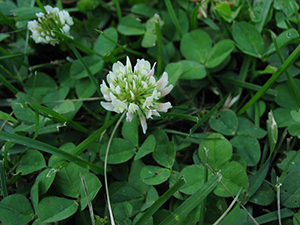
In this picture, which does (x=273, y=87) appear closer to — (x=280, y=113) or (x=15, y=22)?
(x=280, y=113)

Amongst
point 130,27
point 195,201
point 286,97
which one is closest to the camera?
point 195,201

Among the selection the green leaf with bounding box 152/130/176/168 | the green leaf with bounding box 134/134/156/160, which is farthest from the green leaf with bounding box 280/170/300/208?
the green leaf with bounding box 134/134/156/160

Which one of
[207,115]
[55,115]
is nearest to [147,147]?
[207,115]

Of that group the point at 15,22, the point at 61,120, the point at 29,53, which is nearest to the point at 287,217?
the point at 61,120

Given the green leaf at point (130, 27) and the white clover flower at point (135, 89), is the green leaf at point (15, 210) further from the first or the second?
the green leaf at point (130, 27)

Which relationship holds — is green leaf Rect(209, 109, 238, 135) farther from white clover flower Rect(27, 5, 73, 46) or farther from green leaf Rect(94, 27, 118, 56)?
white clover flower Rect(27, 5, 73, 46)

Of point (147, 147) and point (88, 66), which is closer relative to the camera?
point (147, 147)

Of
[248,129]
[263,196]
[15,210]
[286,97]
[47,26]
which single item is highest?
[47,26]

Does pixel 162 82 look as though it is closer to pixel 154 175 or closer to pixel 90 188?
pixel 154 175
